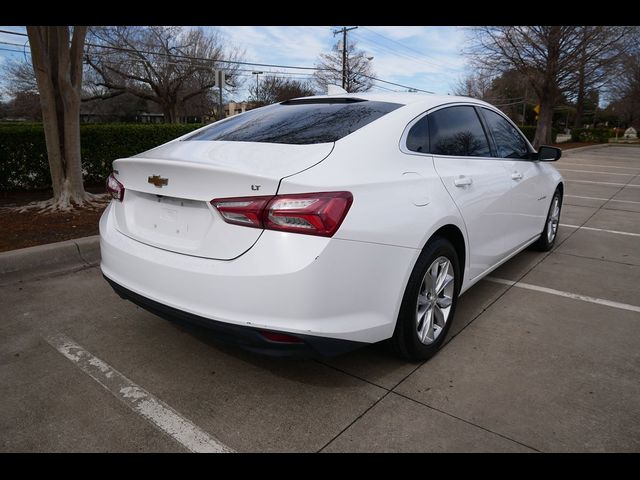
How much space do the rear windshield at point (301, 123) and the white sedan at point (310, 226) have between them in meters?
0.02

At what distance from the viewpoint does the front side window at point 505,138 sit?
4.00 m

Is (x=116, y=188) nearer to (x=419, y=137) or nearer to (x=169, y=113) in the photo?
(x=419, y=137)

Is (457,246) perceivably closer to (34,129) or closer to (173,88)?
(34,129)

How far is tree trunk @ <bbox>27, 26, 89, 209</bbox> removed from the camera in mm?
6293

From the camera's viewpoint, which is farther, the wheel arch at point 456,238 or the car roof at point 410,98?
the car roof at point 410,98

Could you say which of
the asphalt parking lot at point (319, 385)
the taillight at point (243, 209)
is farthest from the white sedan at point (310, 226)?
the asphalt parking lot at point (319, 385)

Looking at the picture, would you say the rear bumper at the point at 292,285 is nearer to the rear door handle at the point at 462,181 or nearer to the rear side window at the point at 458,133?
the rear door handle at the point at 462,181

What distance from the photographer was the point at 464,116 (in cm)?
360

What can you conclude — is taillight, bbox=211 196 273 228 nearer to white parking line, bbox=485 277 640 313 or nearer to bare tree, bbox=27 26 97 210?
white parking line, bbox=485 277 640 313

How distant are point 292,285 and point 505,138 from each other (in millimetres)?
2932

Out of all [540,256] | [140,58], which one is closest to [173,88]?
[140,58]
